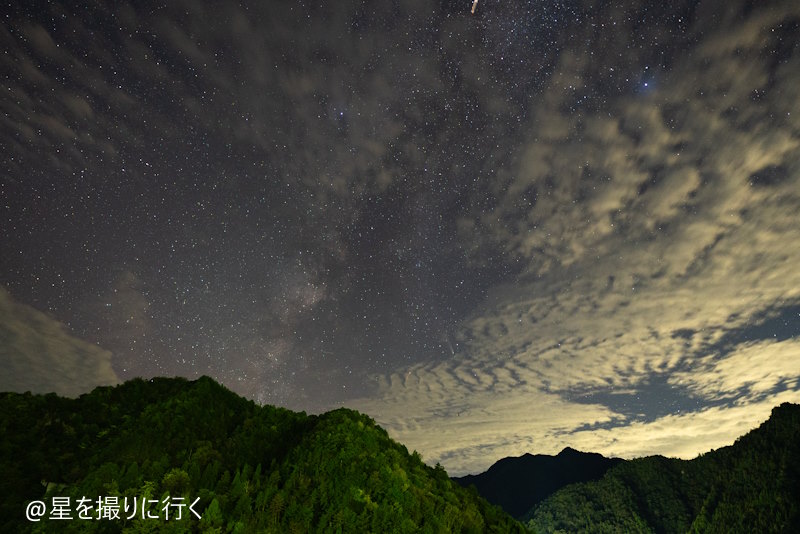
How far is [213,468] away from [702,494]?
132 meters

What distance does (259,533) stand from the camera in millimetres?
11469

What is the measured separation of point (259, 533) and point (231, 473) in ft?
12.3

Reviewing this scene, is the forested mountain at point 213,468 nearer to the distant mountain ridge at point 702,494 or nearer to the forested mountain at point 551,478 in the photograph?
the distant mountain ridge at point 702,494

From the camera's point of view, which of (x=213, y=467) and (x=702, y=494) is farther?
(x=702, y=494)

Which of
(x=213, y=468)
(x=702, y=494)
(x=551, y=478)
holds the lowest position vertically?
(x=702, y=494)

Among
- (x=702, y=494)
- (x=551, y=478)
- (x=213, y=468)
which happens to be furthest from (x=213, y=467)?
(x=551, y=478)

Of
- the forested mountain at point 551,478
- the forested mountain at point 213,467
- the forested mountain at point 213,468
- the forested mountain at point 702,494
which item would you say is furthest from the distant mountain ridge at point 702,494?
the forested mountain at point 213,468

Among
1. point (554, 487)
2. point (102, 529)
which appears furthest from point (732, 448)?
point (102, 529)

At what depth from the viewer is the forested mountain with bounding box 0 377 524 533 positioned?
12.0 m

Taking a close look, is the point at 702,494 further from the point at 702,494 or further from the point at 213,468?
the point at 213,468

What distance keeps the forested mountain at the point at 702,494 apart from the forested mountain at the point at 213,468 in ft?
288

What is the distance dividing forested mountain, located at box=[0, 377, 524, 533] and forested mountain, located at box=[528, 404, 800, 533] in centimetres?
8791

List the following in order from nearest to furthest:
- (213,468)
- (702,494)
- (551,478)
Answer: (213,468), (702,494), (551,478)

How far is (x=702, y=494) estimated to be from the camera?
9794 cm
